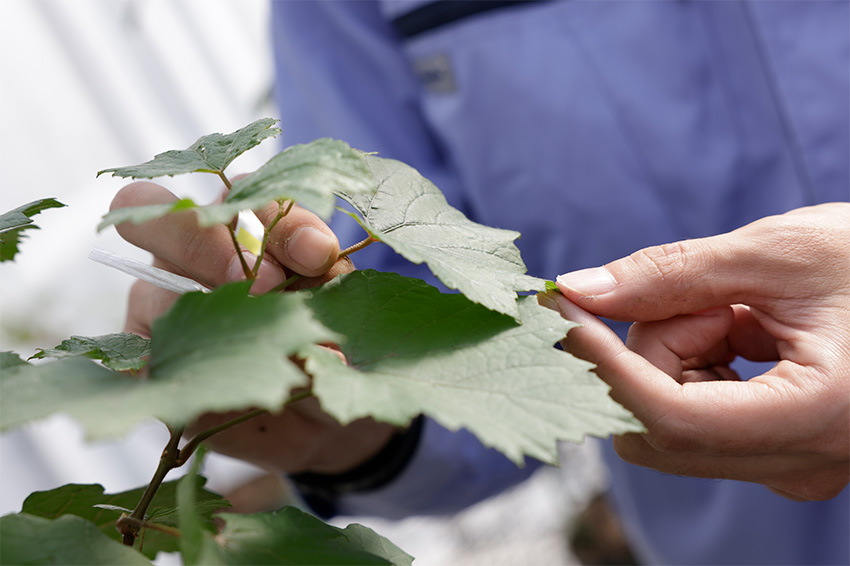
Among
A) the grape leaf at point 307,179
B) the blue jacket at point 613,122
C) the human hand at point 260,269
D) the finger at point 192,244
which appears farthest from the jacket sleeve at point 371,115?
the grape leaf at point 307,179

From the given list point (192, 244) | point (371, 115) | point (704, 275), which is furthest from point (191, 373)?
point (371, 115)

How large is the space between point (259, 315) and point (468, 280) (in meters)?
0.13

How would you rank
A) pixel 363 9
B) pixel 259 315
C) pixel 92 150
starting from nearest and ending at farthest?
pixel 259 315 < pixel 363 9 < pixel 92 150

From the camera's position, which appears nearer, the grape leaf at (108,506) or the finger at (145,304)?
the grape leaf at (108,506)

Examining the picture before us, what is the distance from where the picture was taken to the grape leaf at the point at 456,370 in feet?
0.92

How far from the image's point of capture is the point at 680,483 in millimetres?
1165

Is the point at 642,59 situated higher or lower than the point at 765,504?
higher

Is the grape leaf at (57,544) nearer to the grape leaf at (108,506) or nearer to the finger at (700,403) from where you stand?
the grape leaf at (108,506)

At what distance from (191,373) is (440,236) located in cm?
21

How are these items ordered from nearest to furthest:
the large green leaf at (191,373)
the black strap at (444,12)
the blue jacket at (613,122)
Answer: the large green leaf at (191,373) < the blue jacket at (613,122) < the black strap at (444,12)

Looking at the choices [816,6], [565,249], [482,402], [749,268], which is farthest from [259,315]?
[816,6]

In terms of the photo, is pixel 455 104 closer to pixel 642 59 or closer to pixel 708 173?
pixel 642 59

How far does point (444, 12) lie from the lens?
108cm

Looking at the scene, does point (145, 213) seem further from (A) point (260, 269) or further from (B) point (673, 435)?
(B) point (673, 435)
